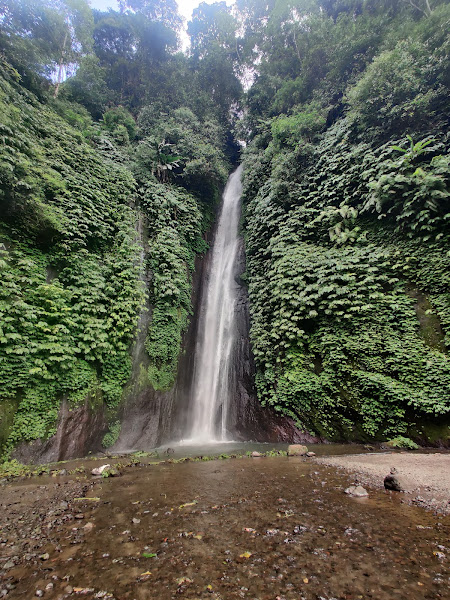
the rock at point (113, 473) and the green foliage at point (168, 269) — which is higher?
the green foliage at point (168, 269)

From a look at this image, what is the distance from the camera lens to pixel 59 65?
54.9 feet

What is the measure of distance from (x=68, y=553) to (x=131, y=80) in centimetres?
2927

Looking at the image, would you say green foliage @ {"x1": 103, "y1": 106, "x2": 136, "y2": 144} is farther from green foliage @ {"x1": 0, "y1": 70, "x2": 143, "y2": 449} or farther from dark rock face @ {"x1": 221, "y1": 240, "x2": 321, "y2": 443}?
dark rock face @ {"x1": 221, "y1": 240, "x2": 321, "y2": 443}

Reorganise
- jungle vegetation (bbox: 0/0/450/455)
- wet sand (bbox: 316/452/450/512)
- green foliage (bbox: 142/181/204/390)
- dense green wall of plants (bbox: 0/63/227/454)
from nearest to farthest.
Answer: wet sand (bbox: 316/452/450/512), dense green wall of plants (bbox: 0/63/227/454), jungle vegetation (bbox: 0/0/450/455), green foliage (bbox: 142/181/204/390)

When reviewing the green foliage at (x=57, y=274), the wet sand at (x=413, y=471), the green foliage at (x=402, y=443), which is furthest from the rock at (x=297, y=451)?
the green foliage at (x=57, y=274)

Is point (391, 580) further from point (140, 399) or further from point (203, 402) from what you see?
point (203, 402)

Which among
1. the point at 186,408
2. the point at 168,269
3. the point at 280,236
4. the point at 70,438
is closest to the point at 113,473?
the point at 70,438

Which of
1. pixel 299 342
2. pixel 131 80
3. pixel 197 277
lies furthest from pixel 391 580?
pixel 131 80

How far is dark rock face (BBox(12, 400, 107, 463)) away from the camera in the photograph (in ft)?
21.1

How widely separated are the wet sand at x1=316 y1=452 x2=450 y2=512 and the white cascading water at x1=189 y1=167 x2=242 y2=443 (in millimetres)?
5776

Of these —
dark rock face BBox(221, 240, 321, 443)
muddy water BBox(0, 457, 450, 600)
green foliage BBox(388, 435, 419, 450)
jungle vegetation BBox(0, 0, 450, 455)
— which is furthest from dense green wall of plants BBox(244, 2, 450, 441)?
muddy water BBox(0, 457, 450, 600)

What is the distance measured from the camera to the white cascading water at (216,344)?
10.8 m

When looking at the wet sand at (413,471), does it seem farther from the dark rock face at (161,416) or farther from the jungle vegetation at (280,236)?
the dark rock face at (161,416)

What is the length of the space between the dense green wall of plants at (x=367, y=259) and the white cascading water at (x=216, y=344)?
1868mm
